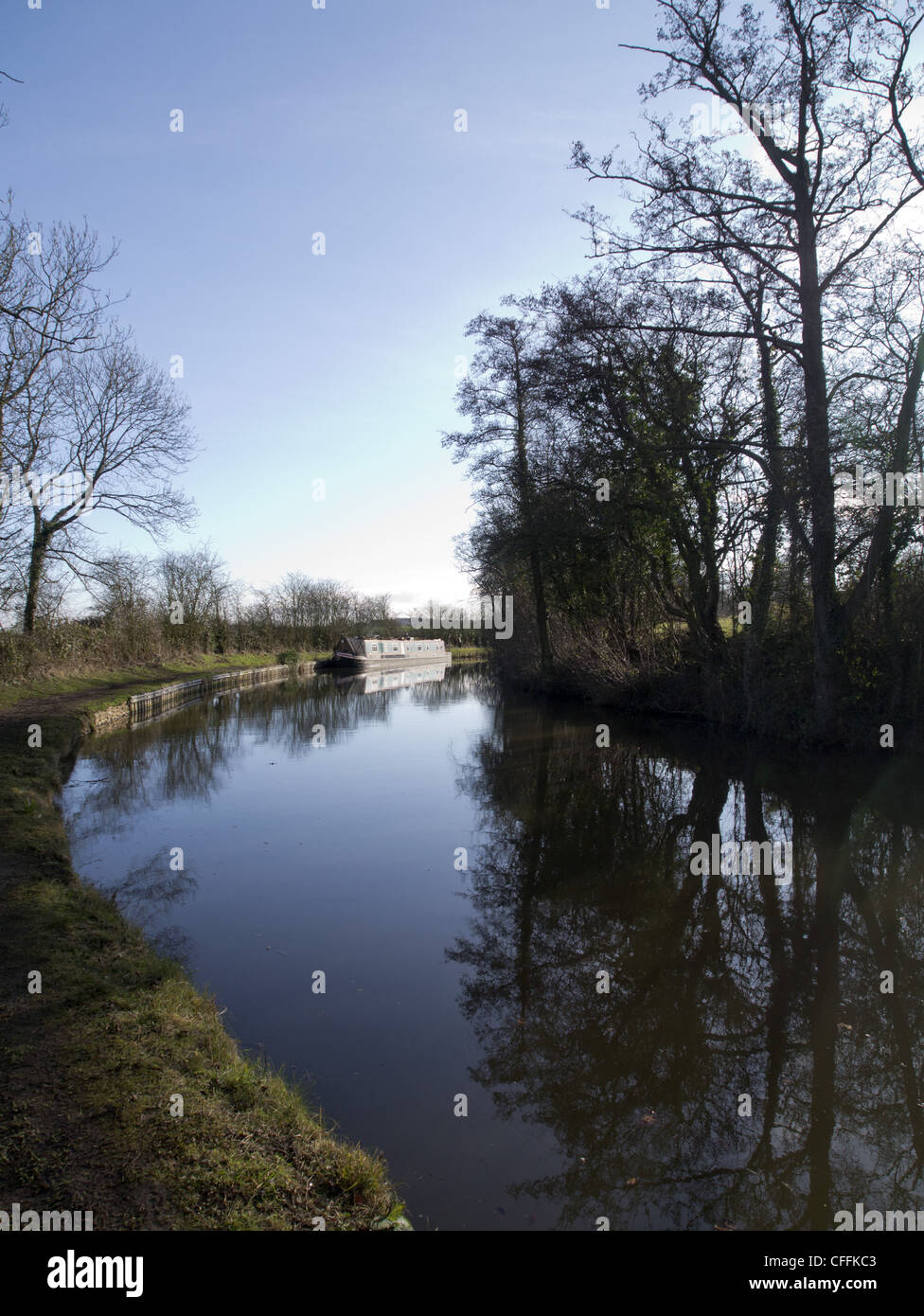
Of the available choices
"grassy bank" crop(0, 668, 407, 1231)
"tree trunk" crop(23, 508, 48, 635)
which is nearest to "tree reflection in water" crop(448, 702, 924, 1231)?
"grassy bank" crop(0, 668, 407, 1231)

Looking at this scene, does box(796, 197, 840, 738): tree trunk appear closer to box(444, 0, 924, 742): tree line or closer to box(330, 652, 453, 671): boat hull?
box(444, 0, 924, 742): tree line

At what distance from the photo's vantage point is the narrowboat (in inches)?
1596

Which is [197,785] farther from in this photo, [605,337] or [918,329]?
[918,329]

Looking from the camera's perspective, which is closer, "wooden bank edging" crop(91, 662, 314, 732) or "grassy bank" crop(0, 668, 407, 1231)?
"grassy bank" crop(0, 668, 407, 1231)

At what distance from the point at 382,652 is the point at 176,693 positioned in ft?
81.8

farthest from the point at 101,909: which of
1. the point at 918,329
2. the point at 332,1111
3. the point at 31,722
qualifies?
the point at 918,329

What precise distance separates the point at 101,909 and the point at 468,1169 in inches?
127

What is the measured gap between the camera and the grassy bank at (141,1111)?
2.40m

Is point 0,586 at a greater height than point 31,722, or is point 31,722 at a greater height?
point 0,586

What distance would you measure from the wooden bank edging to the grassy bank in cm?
1217

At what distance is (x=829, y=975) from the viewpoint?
15.2ft

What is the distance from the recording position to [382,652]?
155 feet

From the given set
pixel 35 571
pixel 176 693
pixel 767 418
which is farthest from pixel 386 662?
pixel 767 418

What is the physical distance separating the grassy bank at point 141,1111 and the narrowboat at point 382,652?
36.0 metres
